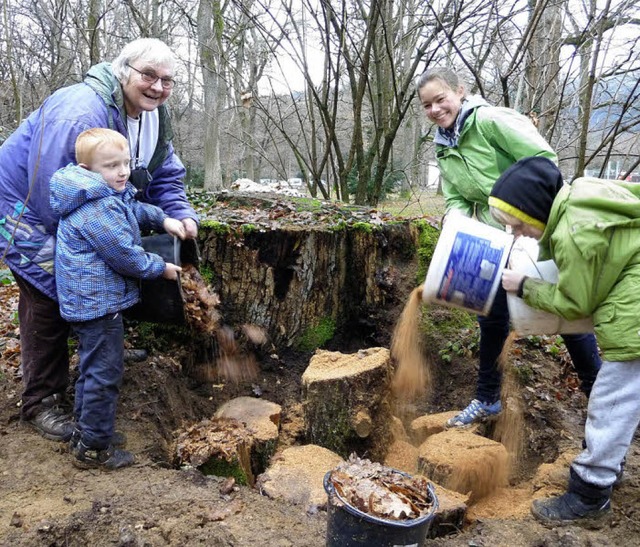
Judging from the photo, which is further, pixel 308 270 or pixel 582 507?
pixel 308 270

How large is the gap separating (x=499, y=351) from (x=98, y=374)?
8.01ft

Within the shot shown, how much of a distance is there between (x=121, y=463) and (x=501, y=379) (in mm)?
2498

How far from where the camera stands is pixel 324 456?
305 centimetres

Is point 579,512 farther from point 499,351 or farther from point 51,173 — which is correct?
point 51,173

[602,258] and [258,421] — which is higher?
[602,258]

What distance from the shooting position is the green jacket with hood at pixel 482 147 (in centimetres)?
295

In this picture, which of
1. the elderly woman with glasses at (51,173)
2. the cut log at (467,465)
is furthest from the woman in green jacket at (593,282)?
the elderly woman with glasses at (51,173)

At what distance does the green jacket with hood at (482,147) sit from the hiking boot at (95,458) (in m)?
2.55

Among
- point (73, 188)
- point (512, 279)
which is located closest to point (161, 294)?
point (73, 188)

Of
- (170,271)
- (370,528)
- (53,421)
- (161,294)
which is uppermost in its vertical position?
(170,271)

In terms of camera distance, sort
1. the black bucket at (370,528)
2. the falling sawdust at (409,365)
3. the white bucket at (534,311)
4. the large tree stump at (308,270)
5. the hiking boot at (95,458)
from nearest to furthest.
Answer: the black bucket at (370,528), the white bucket at (534,311), the hiking boot at (95,458), the falling sawdust at (409,365), the large tree stump at (308,270)

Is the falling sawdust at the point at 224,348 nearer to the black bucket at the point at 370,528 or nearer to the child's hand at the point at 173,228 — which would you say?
the child's hand at the point at 173,228

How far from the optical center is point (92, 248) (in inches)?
106

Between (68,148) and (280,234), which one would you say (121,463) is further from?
(280,234)
